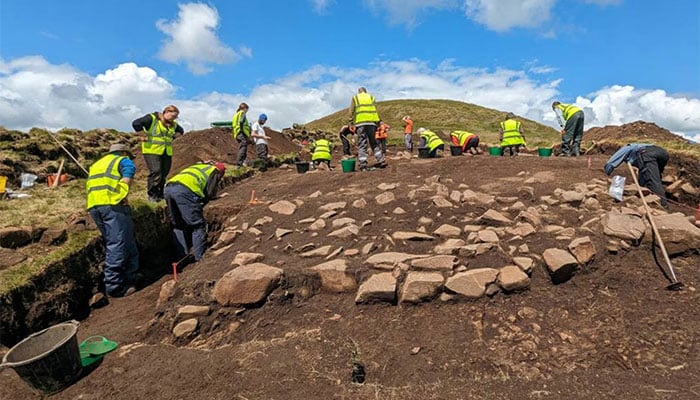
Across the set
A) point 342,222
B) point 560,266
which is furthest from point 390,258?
point 560,266

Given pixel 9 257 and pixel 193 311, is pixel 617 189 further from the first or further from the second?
pixel 9 257

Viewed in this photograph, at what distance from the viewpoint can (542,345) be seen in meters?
3.13

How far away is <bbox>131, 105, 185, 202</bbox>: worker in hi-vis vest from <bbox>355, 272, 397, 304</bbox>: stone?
4.86m

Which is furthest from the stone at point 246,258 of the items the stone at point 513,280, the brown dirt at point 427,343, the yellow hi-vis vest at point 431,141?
the yellow hi-vis vest at point 431,141

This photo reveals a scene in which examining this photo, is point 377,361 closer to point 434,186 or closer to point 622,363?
point 622,363

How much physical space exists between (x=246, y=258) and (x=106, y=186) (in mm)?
2116

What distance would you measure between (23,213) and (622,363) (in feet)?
24.9

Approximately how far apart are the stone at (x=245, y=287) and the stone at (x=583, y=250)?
3016 mm

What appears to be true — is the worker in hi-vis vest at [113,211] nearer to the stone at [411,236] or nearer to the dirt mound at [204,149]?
the stone at [411,236]

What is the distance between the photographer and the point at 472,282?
364 centimetres

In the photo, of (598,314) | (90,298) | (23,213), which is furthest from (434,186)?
(23,213)

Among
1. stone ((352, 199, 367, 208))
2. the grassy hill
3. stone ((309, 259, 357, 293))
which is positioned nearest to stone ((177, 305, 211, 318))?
stone ((309, 259, 357, 293))

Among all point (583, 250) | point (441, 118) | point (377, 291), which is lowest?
point (377, 291)

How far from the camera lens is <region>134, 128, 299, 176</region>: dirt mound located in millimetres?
11719
